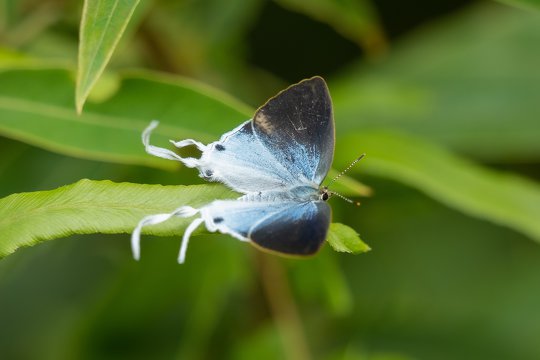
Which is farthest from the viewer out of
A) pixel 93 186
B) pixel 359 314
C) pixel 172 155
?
pixel 359 314

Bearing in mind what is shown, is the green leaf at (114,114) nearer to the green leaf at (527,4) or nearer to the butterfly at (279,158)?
the butterfly at (279,158)

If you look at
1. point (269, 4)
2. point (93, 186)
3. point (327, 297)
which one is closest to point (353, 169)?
point (327, 297)

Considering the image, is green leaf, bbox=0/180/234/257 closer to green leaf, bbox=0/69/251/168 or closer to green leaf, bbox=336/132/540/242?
green leaf, bbox=0/69/251/168

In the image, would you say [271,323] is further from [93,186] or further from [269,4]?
[269,4]

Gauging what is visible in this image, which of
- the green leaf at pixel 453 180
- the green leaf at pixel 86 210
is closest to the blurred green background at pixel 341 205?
the green leaf at pixel 453 180

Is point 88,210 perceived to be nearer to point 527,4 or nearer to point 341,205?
point 527,4
